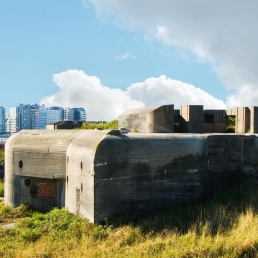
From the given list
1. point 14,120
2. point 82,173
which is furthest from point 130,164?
point 14,120

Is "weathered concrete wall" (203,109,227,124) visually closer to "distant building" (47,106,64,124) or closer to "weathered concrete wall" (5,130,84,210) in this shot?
"weathered concrete wall" (5,130,84,210)

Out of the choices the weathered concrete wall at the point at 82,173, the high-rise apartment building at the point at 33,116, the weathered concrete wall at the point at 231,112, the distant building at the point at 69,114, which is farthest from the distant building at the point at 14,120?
the weathered concrete wall at the point at 82,173

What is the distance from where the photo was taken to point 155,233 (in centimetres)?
625

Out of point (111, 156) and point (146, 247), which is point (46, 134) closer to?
point (111, 156)

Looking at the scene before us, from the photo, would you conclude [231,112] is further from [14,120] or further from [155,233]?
[14,120]

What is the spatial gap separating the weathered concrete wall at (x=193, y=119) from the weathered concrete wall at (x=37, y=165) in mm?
2797

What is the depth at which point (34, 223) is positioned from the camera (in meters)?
7.60

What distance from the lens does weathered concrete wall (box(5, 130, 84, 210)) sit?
870cm

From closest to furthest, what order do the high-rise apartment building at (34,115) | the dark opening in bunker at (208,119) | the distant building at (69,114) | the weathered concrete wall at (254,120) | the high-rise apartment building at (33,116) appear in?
the weathered concrete wall at (254,120)
the dark opening in bunker at (208,119)
the high-rise apartment building at (33,116)
the high-rise apartment building at (34,115)
the distant building at (69,114)

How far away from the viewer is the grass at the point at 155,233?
5.64 m

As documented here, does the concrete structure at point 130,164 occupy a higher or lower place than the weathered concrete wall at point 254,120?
lower

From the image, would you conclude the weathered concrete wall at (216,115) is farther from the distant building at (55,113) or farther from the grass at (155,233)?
the distant building at (55,113)

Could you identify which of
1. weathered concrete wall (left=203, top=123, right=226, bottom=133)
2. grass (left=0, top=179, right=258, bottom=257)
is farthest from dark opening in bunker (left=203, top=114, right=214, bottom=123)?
grass (left=0, top=179, right=258, bottom=257)

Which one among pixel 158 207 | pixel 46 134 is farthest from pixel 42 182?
pixel 158 207
